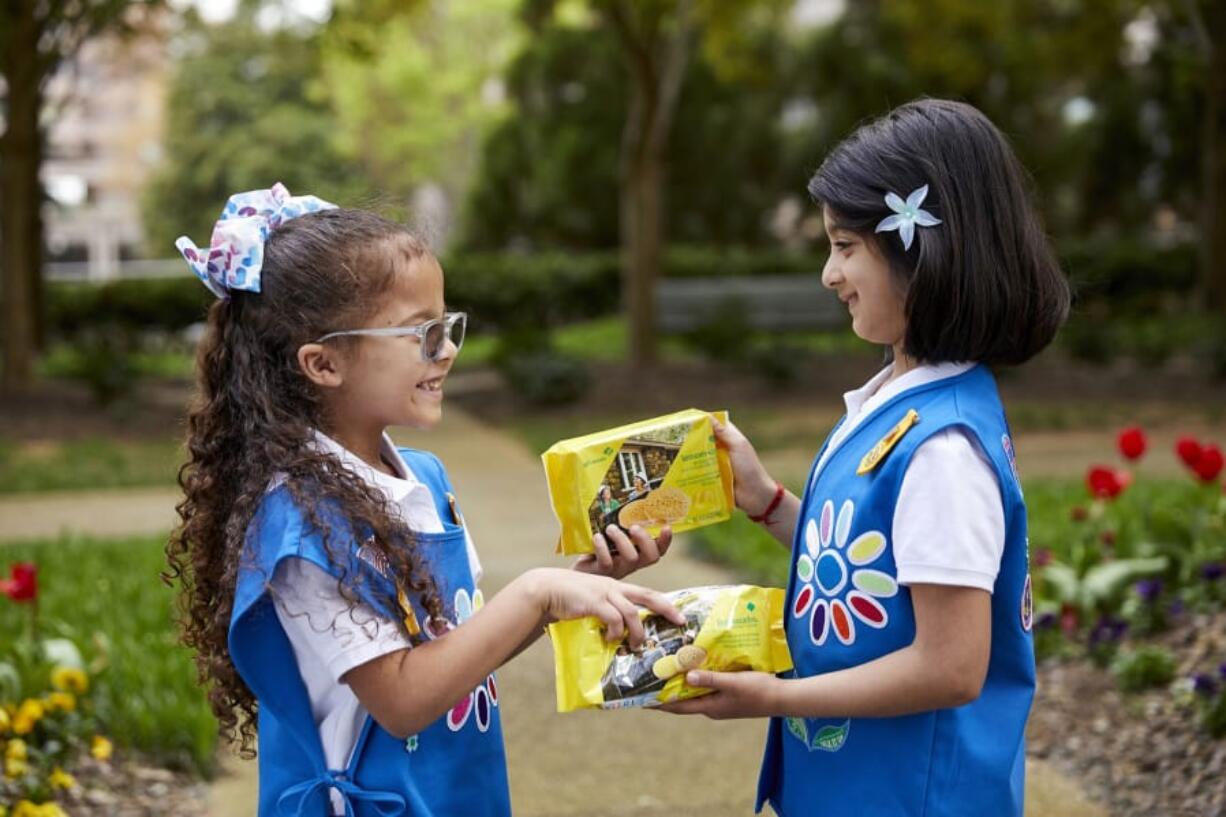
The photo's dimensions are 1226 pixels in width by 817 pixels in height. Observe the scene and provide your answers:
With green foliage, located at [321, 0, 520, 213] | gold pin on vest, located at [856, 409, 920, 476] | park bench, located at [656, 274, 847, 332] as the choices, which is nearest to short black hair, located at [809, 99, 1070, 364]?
gold pin on vest, located at [856, 409, 920, 476]

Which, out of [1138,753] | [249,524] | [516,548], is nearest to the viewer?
[249,524]

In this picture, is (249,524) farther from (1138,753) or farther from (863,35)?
(863,35)

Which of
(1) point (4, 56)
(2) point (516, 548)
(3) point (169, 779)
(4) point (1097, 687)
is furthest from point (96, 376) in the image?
(4) point (1097, 687)

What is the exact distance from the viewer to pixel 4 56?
1170cm

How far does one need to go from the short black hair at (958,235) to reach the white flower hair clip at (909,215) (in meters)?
0.01

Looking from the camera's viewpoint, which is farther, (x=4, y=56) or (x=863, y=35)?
(x=863, y=35)

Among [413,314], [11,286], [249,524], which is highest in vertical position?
[11,286]

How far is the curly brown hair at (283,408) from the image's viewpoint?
6.15ft

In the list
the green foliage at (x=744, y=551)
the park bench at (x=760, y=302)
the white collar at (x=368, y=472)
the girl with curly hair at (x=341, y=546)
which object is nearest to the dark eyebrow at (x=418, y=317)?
the girl with curly hair at (x=341, y=546)

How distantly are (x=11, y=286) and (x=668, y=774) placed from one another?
1000cm

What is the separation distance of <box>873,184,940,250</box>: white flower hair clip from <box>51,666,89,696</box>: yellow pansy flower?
2.92m

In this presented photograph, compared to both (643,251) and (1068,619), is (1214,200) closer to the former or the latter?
(643,251)

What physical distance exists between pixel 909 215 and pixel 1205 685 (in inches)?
102

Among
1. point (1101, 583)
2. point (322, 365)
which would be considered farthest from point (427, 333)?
point (1101, 583)
